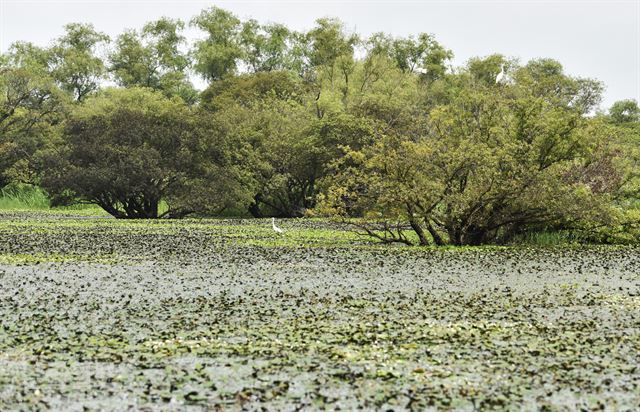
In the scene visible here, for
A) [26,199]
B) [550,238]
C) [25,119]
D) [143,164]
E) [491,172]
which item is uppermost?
[25,119]

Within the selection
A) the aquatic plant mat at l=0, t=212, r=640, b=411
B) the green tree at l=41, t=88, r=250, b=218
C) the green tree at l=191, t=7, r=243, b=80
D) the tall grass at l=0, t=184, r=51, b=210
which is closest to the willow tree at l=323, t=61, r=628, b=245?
the aquatic plant mat at l=0, t=212, r=640, b=411

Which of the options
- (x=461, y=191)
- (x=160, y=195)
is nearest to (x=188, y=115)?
(x=160, y=195)

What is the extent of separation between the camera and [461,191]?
85.4ft

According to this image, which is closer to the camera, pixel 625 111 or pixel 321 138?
pixel 321 138

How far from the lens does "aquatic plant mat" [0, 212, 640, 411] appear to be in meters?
8.18

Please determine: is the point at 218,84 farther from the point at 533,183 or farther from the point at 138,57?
the point at 533,183

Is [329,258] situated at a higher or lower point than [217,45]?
lower

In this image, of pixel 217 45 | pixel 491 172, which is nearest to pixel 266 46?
pixel 217 45

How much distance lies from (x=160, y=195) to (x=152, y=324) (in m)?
32.0

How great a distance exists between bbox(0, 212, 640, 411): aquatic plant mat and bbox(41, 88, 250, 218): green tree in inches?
767

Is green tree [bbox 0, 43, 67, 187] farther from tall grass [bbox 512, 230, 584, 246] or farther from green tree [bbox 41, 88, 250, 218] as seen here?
tall grass [bbox 512, 230, 584, 246]

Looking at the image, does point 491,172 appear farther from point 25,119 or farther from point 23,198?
point 25,119

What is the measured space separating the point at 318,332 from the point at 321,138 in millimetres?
36482

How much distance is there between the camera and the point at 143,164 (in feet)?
136
